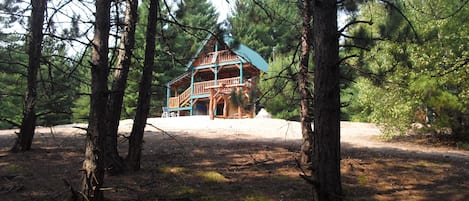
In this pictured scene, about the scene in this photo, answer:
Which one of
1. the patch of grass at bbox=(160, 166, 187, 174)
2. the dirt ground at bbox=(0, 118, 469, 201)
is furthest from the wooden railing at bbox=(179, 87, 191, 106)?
the patch of grass at bbox=(160, 166, 187, 174)

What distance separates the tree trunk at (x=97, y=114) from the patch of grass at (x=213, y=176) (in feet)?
7.83

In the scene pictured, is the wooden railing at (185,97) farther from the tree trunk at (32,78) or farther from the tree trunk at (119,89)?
the tree trunk at (119,89)

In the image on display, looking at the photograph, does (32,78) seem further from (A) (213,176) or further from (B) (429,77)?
(B) (429,77)

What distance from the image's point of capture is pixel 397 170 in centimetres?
661

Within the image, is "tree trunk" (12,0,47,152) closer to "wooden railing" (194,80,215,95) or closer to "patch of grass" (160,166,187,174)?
"patch of grass" (160,166,187,174)

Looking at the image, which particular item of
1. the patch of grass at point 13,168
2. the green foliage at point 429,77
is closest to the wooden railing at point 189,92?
the green foliage at point 429,77

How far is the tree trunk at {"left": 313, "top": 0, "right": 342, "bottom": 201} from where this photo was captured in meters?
3.18

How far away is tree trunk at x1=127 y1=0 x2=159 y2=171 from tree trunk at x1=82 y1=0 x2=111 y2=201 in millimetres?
2266

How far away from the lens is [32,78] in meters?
7.20

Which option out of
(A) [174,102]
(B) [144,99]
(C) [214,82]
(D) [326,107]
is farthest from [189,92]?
(D) [326,107]

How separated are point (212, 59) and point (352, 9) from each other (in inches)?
775

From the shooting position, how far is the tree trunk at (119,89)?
537 cm

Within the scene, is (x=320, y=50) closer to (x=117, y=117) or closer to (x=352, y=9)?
(x=352, y=9)

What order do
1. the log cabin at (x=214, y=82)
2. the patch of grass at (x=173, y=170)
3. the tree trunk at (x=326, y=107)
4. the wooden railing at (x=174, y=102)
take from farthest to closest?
1. the wooden railing at (x=174, y=102)
2. the log cabin at (x=214, y=82)
3. the patch of grass at (x=173, y=170)
4. the tree trunk at (x=326, y=107)
